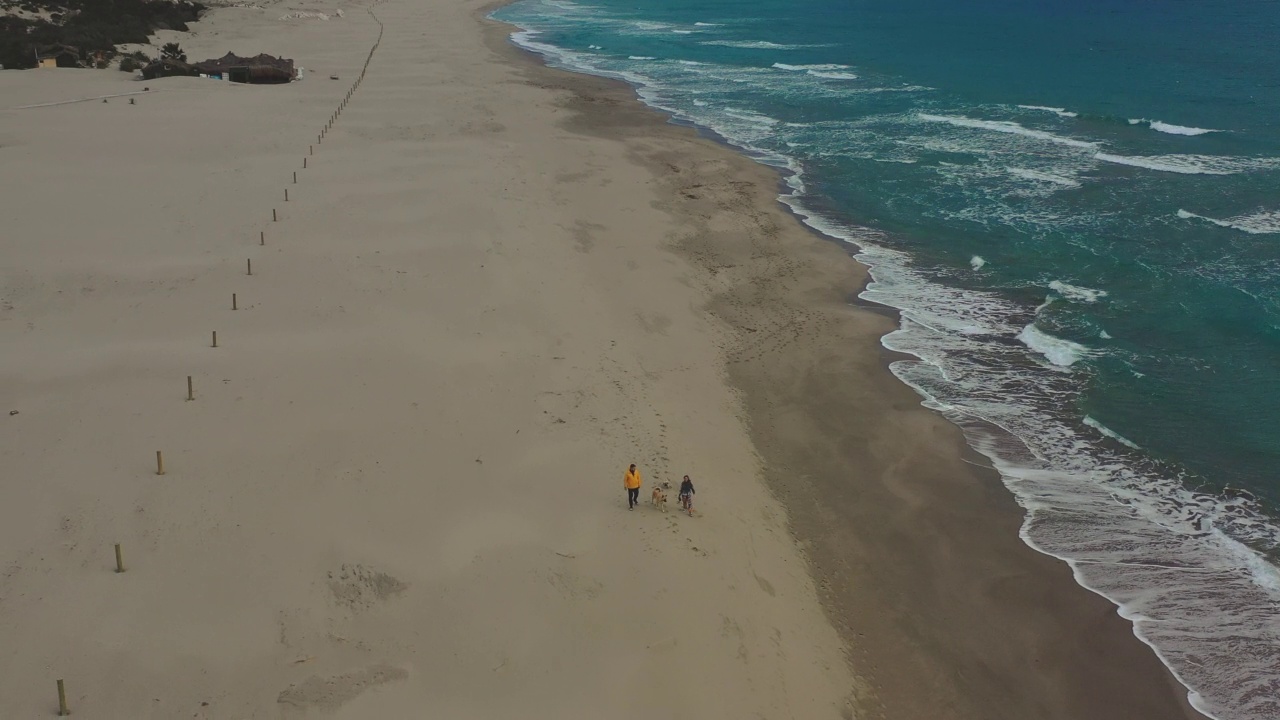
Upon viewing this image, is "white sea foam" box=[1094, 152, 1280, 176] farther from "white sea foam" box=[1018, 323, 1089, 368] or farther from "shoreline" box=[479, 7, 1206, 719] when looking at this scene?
"shoreline" box=[479, 7, 1206, 719]

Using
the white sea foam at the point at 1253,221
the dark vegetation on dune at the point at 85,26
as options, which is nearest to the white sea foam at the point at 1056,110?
the white sea foam at the point at 1253,221

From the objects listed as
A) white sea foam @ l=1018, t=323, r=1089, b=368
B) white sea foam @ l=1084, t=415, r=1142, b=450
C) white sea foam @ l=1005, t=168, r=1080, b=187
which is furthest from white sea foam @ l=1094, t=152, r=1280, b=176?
white sea foam @ l=1084, t=415, r=1142, b=450

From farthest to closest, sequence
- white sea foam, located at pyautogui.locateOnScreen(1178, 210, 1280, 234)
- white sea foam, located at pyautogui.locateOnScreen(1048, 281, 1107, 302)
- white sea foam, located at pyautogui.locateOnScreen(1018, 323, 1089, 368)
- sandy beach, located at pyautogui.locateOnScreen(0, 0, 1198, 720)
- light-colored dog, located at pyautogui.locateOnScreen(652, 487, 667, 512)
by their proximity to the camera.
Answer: white sea foam, located at pyautogui.locateOnScreen(1178, 210, 1280, 234) → white sea foam, located at pyautogui.locateOnScreen(1048, 281, 1107, 302) → white sea foam, located at pyautogui.locateOnScreen(1018, 323, 1089, 368) → light-colored dog, located at pyautogui.locateOnScreen(652, 487, 667, 512) → sandy beach, located at pyautogui.locateOnScreen(0, 0, 1198, 720)

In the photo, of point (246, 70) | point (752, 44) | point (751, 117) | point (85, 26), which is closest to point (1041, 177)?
point (751, 117)

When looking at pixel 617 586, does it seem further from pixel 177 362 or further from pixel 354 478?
pixel 177 362

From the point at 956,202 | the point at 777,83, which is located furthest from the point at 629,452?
the point at 777,83

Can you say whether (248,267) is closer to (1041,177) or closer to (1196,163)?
(1041,177)
